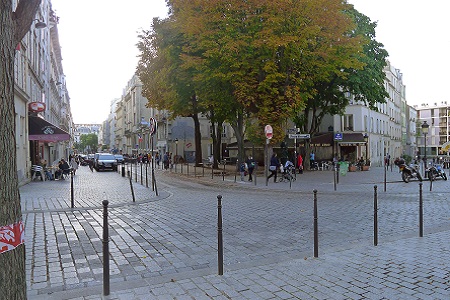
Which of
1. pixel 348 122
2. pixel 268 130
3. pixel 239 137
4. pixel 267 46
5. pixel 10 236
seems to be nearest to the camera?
pixel 10 236

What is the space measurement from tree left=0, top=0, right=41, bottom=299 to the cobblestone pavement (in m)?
1.63

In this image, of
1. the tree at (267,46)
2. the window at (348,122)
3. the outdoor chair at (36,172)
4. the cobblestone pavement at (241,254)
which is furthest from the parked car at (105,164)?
the window at (348,122)

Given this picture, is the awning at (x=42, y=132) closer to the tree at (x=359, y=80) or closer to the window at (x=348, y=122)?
the tree at (x=359, y=80)

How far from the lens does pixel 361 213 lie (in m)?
10.6

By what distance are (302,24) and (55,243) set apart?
17.1 m

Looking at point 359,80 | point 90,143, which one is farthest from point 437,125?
point 90,143

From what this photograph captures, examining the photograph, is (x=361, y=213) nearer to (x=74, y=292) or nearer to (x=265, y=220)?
(x=265, y=220)

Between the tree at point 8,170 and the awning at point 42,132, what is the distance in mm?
21524

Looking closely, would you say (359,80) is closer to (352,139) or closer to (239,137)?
(239,137)

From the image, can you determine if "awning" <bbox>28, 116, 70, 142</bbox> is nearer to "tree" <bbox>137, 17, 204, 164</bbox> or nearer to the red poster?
"tree" <bbox>137, 17, 204, 164</bbox>

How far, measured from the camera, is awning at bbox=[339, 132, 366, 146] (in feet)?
150

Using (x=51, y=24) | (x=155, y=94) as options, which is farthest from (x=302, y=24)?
(x=51, y=24)

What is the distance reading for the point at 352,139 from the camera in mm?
46094

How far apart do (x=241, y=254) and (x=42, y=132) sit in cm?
2093
